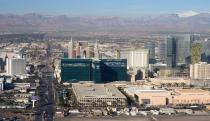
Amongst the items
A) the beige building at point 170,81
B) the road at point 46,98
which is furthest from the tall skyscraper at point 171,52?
the road at point 46,98

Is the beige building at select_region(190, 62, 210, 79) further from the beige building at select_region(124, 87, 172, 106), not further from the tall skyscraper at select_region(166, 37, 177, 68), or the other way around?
the beige building at select_region(124, 87, 172, 106)

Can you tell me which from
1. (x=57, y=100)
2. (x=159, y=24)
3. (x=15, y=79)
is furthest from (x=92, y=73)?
(x=159, y=24)

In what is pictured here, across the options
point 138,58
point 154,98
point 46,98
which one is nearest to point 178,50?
point 138,58

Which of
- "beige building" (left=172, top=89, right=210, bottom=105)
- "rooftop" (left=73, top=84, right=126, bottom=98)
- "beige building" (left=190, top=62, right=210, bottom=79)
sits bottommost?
"beige building" (left=172, top=89, right=210, bottom=105)

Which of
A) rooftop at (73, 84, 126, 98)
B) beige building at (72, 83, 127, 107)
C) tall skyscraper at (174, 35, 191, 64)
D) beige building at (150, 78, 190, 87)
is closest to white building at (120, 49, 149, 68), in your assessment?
tall skyscraper at (174, 35, 191, 64)

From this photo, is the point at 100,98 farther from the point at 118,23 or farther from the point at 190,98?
the point at 118,23

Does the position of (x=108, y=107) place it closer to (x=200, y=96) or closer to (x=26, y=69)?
(x=200, y=96)
